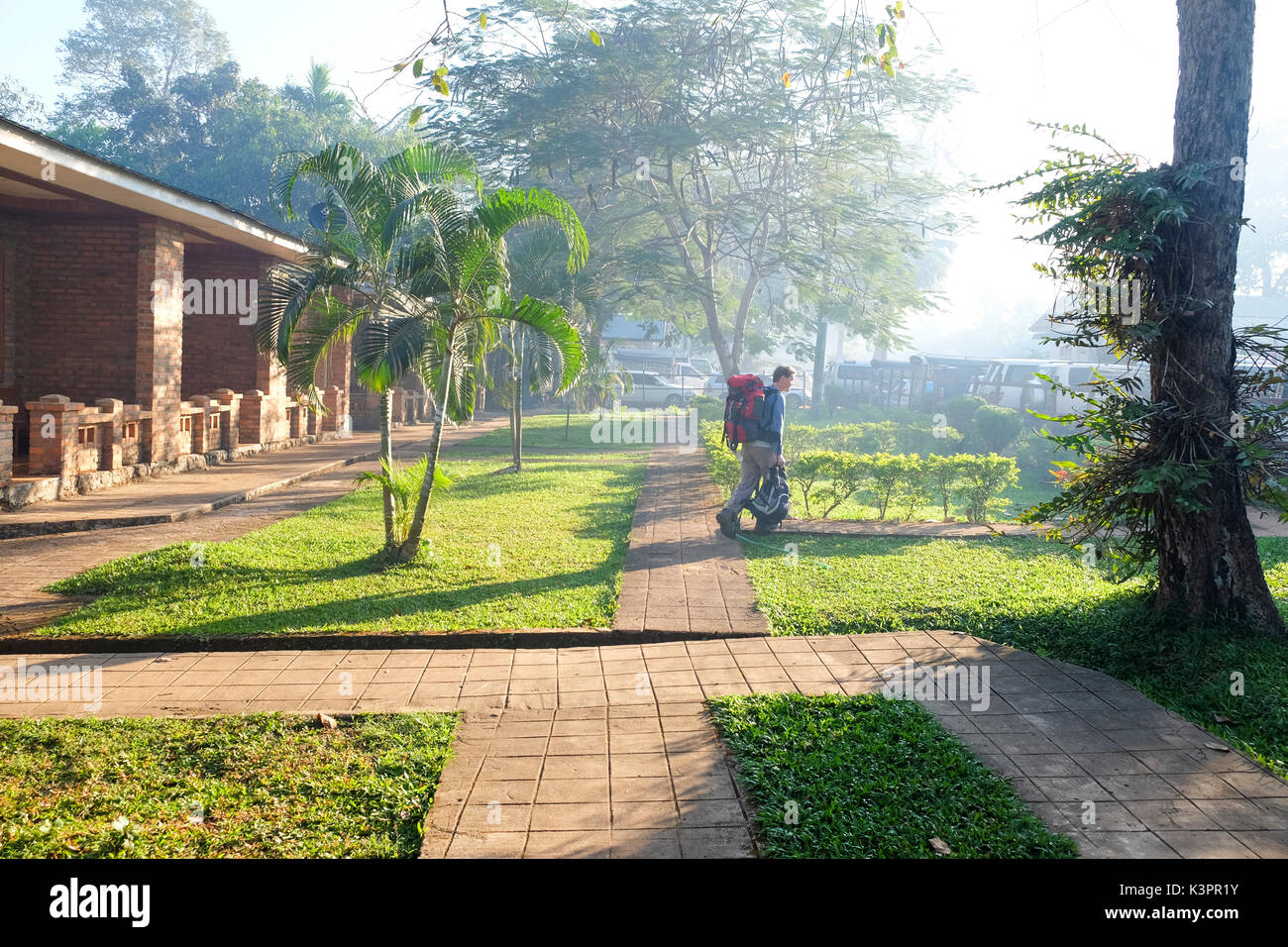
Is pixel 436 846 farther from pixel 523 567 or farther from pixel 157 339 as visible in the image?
pixel 157 339

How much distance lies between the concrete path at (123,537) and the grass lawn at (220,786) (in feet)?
7.33

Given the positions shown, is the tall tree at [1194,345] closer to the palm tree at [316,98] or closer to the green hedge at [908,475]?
the green hedge at [908,475]

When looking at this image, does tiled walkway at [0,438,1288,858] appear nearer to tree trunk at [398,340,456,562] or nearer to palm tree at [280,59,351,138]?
tree trunk at [398,340,456,562]

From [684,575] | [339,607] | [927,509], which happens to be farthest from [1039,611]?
[927,509]

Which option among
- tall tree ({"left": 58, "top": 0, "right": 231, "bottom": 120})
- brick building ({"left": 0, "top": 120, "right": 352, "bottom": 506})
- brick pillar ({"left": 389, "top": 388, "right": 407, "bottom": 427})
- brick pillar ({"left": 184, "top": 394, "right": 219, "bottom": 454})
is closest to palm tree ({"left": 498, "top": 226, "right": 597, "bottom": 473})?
brick building ({"left": 0, "top": 120, "right": 352, "bottom": 506})

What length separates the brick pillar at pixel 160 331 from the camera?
11680 millimetres

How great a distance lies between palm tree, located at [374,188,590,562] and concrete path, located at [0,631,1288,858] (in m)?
2.57

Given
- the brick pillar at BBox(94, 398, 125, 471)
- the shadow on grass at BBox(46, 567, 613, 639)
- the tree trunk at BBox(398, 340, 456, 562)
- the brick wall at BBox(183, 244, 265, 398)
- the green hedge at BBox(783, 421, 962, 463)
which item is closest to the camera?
the shadow on grass at BBox(46, 567, 613, 639)

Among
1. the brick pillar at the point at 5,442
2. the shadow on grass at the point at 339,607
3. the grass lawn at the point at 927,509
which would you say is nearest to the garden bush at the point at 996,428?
the grass lawn at the point at 927,509

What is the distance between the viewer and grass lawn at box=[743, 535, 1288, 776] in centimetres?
491

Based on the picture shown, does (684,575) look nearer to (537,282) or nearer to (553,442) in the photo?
(537,282)

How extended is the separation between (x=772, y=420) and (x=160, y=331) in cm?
785

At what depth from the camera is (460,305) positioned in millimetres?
Answer: 7543

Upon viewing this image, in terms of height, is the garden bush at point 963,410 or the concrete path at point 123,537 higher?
the garden bush at point 963,410
